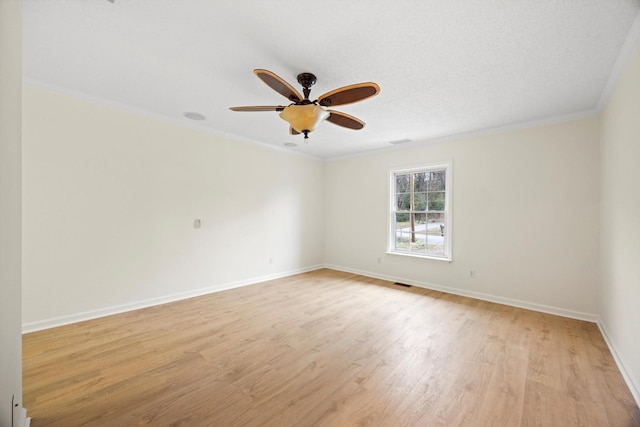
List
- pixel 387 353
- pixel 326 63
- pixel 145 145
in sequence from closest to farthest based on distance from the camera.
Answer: pixel 326 63
pixel 387 353
pixel 145 145

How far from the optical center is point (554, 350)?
2.50 m

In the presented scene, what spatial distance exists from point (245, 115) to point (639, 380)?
14.6 feet

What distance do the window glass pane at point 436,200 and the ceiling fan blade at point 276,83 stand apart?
327cm

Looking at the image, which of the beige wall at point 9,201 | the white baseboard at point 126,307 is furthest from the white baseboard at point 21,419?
the white baseboard at point 126,307

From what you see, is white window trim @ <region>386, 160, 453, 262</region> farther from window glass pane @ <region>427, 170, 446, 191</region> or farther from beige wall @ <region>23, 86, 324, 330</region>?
beige wall @ <region>23, 86, 324, 330</region>

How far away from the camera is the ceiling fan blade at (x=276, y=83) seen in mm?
1837

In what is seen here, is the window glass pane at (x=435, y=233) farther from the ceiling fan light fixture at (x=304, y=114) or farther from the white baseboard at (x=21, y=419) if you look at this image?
the white baseboard at (x=21, y=419)

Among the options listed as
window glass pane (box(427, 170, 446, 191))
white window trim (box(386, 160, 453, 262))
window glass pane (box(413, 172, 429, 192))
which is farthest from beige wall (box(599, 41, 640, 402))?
window glass pane (box(413, 172, 429, 192))

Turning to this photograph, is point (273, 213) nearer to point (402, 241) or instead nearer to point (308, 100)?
point (402, 241)

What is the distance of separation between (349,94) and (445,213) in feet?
10.3

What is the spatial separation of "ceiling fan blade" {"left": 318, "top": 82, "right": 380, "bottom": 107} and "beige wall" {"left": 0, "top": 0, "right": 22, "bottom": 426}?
1.75 m

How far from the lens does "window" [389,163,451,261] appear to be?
14.6 feet

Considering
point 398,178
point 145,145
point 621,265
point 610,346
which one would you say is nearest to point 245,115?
point 145,145

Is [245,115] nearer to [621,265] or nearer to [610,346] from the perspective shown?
[621,265]
